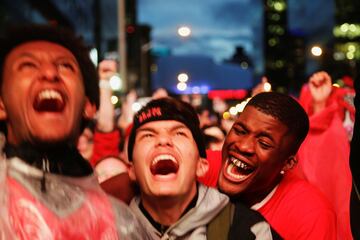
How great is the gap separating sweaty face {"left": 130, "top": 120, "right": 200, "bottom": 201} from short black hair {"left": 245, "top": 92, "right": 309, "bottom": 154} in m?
0.72

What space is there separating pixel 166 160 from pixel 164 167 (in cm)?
6

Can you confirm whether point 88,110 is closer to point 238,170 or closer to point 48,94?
point 48,94

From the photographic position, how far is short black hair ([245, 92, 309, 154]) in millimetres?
3869

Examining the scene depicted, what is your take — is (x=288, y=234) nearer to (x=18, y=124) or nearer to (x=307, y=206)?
(x=307, y=206)

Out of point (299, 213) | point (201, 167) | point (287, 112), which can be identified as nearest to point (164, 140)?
point (201, 167)

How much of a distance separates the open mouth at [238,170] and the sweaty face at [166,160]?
1.77 ft

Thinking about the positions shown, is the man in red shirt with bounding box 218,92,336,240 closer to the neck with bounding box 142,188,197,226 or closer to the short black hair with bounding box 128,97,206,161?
the short black hair with bounding box 128,97,206,161

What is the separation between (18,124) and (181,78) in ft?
144

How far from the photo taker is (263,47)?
129m

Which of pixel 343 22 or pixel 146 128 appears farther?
pixel 343 22

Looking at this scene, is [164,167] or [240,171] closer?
[164,167]

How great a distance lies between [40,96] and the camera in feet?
7.27

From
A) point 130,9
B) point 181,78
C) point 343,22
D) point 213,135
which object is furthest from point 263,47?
point 213,135

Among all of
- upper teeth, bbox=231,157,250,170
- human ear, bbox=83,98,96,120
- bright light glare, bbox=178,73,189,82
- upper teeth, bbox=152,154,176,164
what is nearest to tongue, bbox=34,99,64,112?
human ear, bbox=83,98,96,120
